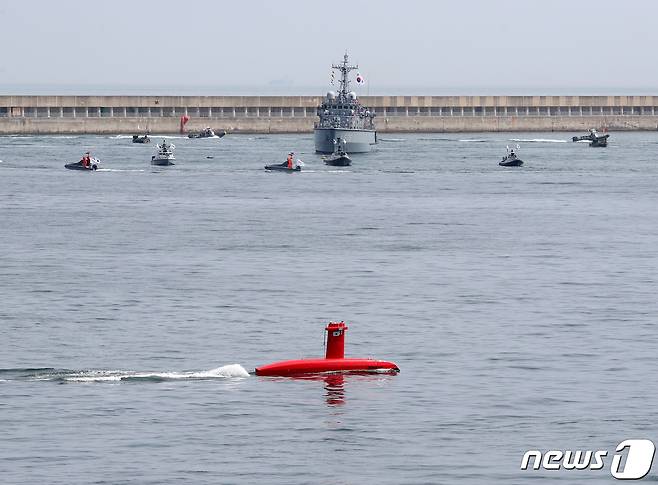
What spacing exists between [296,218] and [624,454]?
199ft

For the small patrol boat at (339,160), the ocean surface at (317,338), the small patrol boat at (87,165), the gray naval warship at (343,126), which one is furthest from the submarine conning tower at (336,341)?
the gray naval warship at (343,126)

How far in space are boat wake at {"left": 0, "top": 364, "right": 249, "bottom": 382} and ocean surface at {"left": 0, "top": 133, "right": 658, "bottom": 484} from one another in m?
0.09

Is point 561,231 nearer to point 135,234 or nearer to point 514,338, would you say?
point 135,234

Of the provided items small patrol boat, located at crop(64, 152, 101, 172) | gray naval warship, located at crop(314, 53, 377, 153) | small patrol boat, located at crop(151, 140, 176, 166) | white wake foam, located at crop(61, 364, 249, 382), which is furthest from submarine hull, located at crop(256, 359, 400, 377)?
gray naval warship, located at crop(314, 53, 377, 153)

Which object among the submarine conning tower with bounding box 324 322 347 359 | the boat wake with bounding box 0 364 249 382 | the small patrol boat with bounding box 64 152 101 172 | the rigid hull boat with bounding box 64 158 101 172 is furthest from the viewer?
the rigid hull boat with bounding box 64 158 101 172

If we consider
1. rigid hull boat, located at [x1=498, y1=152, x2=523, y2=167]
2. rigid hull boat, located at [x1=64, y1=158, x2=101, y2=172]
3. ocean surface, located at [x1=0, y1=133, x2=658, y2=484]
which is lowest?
rigid hull boat, located at [x1=498, y1=152, x2=523, y2=167]

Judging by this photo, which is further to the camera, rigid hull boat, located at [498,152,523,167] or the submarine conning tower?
rigid hull boat, located at [498,152,523,167]

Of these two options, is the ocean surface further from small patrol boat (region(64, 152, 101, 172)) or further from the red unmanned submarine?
small patrol boat (region(64, 152, 101, 172))

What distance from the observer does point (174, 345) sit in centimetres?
4412

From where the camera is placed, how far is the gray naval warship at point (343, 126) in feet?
549

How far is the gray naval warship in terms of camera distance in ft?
549

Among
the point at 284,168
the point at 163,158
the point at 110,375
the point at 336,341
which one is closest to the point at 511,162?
the point at 284,168

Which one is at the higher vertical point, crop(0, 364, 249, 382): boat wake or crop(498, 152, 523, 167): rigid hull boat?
crop(0, 364, 249, 382): boat wake

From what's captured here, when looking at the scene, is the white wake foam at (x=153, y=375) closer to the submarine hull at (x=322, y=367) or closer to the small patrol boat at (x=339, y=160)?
the submarine hull at (x=322, y=367)
